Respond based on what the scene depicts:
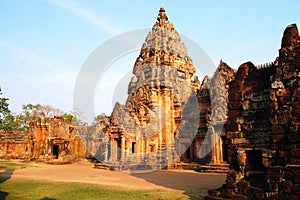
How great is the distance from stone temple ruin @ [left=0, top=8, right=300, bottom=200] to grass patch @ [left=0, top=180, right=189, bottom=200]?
2093mm

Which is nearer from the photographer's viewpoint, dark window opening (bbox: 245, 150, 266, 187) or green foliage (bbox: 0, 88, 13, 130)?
dark window opening (bbox: 245, 150, 266, 187)

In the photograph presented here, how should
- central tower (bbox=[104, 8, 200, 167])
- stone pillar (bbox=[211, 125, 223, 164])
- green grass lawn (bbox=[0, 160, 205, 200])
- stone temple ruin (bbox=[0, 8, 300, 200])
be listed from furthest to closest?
central tower (bbox=[104, 8, 200, 167]) < stone pillar (bbox=[211, 125, 223, 164]) < green grass lawn (bbox=[0, 160, 205, 200]) < stone temple ruin (bbox=[0, 8, 300, 200])

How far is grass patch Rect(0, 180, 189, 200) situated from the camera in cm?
881

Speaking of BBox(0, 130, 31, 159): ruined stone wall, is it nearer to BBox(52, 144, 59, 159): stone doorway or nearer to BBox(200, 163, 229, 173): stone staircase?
BBox(52, 144, 59, 159): stone doorway

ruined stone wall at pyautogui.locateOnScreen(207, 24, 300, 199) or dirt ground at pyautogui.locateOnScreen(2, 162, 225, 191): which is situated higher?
ruined stone wall at pyautogui.locateOnScreen(207, 24, 300, 199)

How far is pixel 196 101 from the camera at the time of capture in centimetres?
2316

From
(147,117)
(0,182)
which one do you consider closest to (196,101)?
(147,117)

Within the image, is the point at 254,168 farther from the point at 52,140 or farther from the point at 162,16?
the point at 162,16

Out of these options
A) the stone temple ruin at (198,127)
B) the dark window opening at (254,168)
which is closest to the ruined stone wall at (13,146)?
the stone temple ruin at (198,127)

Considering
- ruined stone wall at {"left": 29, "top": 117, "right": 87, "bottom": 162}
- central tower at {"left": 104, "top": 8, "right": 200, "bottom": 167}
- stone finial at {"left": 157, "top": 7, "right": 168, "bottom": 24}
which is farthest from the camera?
stone finial at {"left": 157, "top": 7, "right": 168, "bottom": 24}

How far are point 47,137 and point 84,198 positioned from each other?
886 inches

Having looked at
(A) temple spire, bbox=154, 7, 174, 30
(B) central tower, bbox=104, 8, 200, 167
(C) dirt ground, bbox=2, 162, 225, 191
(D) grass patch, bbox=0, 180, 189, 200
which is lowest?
(C) dirt ground, bbox=2, 162, 225, 191

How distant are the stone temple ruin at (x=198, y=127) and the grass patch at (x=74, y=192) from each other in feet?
6.87

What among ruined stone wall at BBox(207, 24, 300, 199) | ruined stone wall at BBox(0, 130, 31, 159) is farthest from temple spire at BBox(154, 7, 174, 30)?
ruined stone wall at BBox(207, 24, 300, 199)
